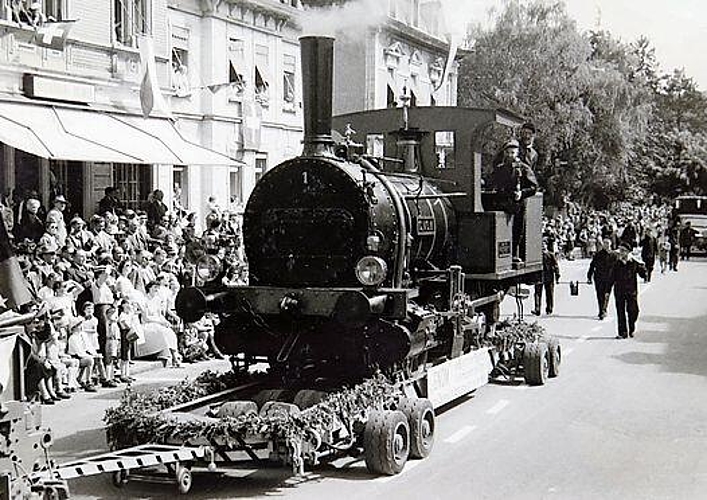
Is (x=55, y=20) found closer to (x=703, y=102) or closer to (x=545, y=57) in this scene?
(x=545, y=57)

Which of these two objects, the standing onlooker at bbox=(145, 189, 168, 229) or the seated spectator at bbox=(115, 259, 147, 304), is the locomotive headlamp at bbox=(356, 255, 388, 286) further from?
the standing onlooker at bbox=(145, 189, 168, 229)

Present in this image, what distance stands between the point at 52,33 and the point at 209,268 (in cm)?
992

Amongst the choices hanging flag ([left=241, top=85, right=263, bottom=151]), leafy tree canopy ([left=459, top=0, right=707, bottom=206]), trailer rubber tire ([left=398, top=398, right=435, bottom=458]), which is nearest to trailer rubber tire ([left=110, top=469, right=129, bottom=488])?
trailer rubber tire ([left=398, top=398, right=435, bottom=458])

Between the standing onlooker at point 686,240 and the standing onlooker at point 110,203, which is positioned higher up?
the standing onlooker at point 110,203

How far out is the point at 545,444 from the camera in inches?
394

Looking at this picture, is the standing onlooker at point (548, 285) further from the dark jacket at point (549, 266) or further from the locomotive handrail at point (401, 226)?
the locomotive handrail at point (401, 226)

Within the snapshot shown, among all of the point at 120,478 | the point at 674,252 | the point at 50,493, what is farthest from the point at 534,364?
the point at 674,252

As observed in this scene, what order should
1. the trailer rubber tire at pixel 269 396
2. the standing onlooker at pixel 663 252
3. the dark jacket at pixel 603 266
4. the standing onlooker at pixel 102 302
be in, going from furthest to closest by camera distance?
the standing onlooker at pixel 663 252
the dark jacket at pixel 603 266
the standing onlooker at pixel 102 302
the trailer rubber tire at pixel 269 396

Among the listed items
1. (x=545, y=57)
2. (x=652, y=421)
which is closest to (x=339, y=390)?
(x=652, y=421)

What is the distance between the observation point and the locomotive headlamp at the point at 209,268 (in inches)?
394

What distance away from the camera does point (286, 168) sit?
10.0m

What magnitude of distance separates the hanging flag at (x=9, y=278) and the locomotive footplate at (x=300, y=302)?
3.14 meters

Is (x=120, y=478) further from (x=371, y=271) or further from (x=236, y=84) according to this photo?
(x=236, y=84)

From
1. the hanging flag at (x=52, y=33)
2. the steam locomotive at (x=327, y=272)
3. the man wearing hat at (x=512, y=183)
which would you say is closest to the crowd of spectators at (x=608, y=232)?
the hanging flag at (x=52, y=33)
